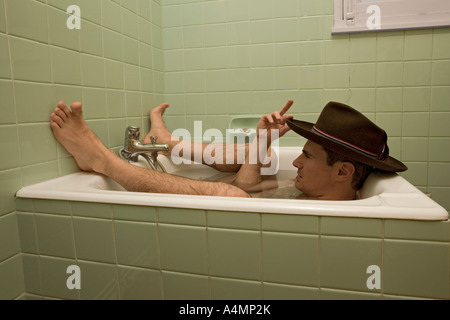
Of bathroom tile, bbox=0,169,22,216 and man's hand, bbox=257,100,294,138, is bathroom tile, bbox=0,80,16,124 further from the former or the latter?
man's hand, bbox=257,100,294,138

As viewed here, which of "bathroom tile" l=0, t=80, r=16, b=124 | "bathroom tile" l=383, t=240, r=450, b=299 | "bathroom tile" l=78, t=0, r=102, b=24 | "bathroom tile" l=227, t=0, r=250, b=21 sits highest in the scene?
"bathroom tile" l=227, t=0, r=250, b=21

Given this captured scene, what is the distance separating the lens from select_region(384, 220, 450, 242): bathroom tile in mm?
763

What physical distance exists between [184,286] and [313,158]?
63 cm

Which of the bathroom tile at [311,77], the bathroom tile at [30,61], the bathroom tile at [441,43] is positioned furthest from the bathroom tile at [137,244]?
the bathroom tile at [441,43]

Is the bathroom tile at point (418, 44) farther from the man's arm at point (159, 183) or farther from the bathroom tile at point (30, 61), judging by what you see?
the bathroom tile at point (30, 61)

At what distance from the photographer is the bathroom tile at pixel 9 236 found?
1.03 meters

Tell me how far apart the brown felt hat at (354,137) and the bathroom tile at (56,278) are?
2.86ft

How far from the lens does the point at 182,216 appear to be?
917 mm

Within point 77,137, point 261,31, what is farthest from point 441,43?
point 77,137

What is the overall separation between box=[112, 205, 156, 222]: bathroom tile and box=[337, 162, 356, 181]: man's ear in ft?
2.16

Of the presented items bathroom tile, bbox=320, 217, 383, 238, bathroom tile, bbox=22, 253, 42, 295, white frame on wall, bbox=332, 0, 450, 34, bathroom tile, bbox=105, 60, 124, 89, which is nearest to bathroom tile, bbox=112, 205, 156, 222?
bathroom tile, bbox=22, 253, 42, 295

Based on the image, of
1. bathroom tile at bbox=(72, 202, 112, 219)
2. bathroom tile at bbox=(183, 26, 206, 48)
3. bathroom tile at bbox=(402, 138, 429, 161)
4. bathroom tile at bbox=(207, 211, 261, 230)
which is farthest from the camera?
→ bathroom tile at bbox=(183, 26, 206, 48)
